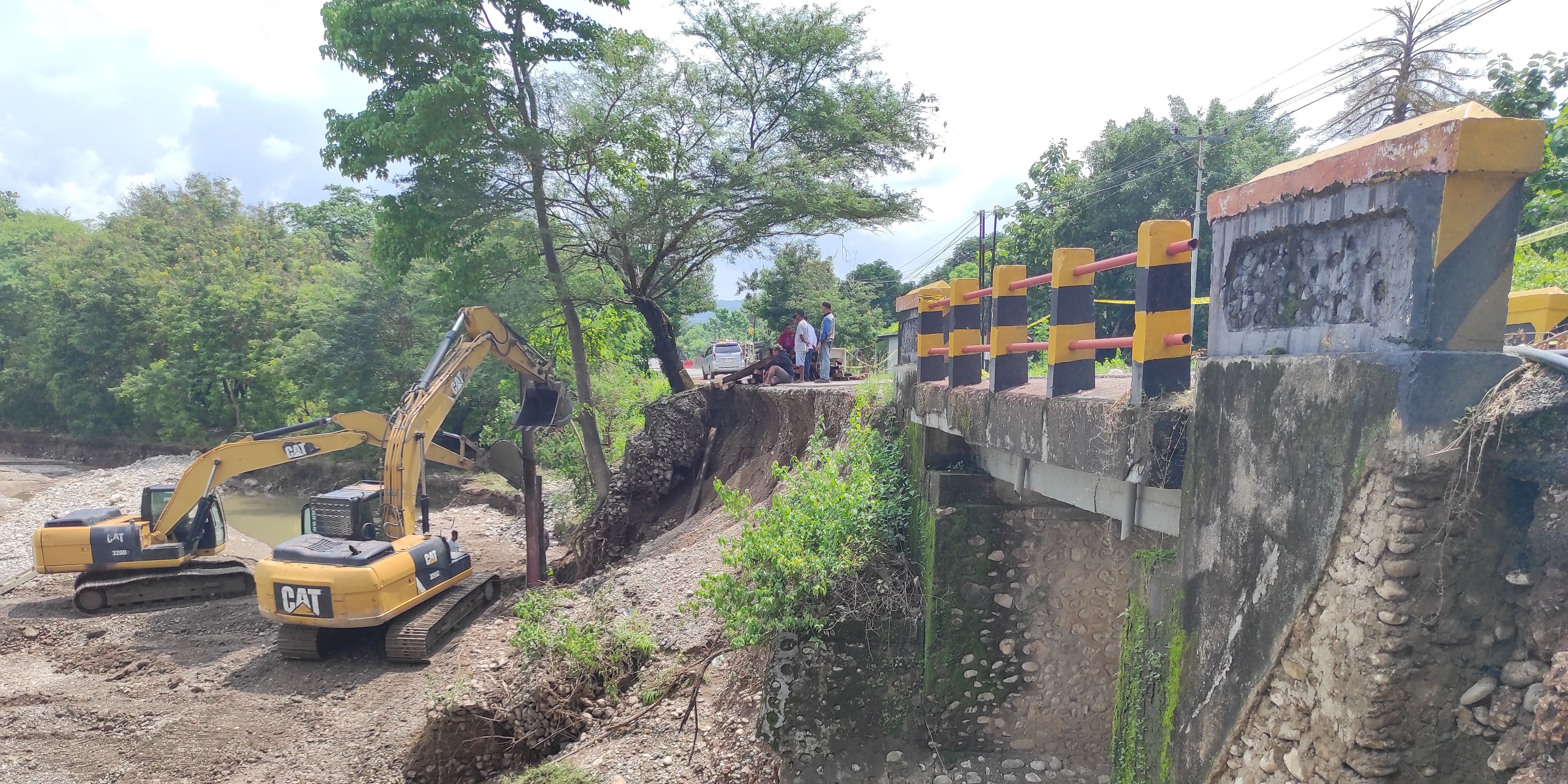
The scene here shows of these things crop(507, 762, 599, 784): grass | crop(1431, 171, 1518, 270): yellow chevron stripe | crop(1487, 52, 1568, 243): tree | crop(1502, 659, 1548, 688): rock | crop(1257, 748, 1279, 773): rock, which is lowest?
crop(507, 762, 599, 784): grass

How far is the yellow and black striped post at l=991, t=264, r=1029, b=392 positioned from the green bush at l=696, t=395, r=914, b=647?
5.65 ft

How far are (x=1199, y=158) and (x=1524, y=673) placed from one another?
2168 centimetres

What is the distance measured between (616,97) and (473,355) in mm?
6101

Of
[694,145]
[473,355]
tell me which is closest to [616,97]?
[694,145]

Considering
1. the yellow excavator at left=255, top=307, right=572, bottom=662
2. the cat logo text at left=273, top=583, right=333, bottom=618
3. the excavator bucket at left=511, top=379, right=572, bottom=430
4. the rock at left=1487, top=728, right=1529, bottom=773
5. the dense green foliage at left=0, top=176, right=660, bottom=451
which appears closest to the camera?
the rock at left=1487, top=728, right=1529, bottom=773

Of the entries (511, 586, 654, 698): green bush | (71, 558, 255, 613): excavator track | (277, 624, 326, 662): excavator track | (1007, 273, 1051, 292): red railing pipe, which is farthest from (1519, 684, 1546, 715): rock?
(71, 558, 255, 613): excavator track

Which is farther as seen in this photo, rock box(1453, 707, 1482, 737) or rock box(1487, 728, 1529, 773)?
rock box(1453, 707, 1482, 737)

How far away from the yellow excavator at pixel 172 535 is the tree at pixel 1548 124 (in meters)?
14.7

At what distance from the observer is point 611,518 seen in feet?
50.4

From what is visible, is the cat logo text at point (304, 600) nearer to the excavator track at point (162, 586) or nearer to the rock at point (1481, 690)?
the excavator track at point (162, 586)

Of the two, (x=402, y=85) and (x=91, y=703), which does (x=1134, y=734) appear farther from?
(x=402, y=85)

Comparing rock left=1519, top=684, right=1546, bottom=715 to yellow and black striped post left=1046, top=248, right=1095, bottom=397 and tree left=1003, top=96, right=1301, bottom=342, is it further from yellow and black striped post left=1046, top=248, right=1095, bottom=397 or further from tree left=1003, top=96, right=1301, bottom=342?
tree left=1003, top=96, right=1301, bottom=342

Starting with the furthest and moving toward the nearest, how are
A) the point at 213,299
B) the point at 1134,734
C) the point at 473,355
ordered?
the point at 213,299
the point at 473,355
the point at 1134,734

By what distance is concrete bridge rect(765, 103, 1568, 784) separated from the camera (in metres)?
2.43
